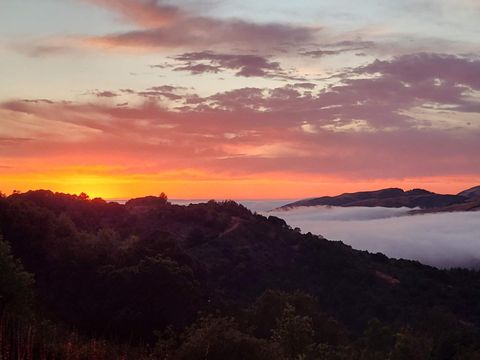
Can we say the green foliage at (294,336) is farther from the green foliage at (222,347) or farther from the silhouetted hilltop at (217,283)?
the green foliage at (222,347)

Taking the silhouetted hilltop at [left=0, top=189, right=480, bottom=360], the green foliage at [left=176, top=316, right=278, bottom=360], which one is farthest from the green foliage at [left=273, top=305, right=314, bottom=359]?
the green foliage at [left=176, top=316, right=278, bottom=360]

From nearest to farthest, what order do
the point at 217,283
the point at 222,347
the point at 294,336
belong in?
the point at 222,347 → the point at 294,336 → the point at 217,283

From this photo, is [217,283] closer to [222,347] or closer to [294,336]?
[294,336]

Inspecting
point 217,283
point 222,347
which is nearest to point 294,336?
point 222,347

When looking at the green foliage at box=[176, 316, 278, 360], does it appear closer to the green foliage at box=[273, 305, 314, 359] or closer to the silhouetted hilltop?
the silhouetted hilltop

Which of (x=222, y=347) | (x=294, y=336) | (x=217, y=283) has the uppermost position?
(x=222, y=347)

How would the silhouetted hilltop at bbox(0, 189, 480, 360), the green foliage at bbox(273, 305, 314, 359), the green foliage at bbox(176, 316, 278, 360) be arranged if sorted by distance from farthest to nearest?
the green foliage at bbox(273, 305, 314, 359)
the silhouetted hilltop at bbox(0, 189, 480, 360)
the green foliage at bbox(176, 316, 278, 360)

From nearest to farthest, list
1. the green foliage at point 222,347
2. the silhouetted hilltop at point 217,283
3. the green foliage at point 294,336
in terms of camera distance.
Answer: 1. the green foliage at point 222,347
2. the silhouetted hilltop at point 217,283
3. the green foliage at point 294,336

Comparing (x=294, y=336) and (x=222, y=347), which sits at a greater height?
(x=222, y=347)

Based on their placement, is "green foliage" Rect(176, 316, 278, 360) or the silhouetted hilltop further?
the silhouetted hilltop

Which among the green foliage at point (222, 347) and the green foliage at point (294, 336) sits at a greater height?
the green foliage at point (222, 347)

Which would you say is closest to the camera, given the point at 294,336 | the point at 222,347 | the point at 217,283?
the point at 222,347

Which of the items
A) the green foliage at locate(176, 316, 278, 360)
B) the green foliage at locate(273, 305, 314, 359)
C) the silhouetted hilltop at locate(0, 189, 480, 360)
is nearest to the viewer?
the green foliage at locate(176, 316, 278, 360)

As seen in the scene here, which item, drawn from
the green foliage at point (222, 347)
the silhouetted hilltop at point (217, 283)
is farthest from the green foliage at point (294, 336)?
the green foliage at point (222, 347)
